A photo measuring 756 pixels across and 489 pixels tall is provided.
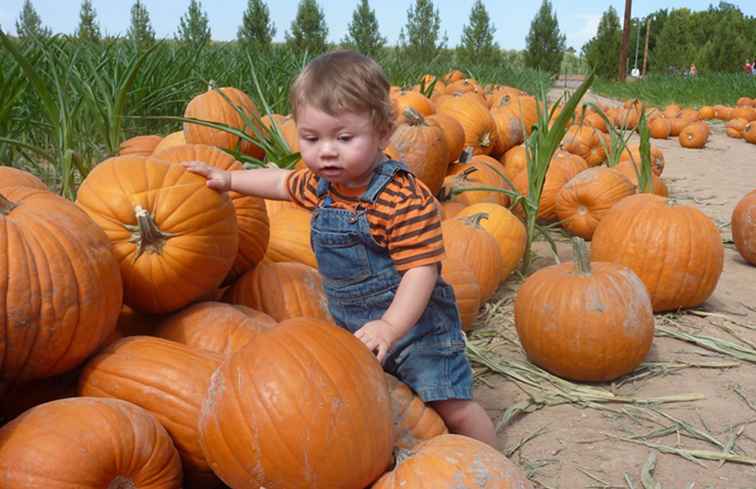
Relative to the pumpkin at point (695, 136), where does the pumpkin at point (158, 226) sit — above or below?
above

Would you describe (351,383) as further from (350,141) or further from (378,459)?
(350,141)

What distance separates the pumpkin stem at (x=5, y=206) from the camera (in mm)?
1776

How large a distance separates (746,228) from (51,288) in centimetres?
405

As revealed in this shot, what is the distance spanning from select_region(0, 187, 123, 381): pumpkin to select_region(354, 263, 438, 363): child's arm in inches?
26.5

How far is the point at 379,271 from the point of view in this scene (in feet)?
6.73

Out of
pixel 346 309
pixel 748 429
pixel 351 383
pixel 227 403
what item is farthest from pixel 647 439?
pixel 227 403

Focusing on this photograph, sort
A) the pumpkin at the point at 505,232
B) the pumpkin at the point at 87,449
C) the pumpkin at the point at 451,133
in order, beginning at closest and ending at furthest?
the pumpkin at the point at 87,449, the pumpkin at the point at 505,232, the pumpkin at the point at 451,133

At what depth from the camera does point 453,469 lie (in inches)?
61.5

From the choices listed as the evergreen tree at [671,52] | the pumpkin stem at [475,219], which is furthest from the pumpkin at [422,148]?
the evergreen tree at [671,52]

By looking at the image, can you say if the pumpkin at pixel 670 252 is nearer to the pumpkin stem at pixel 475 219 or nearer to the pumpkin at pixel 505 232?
the pumpkin at pixel 505 232

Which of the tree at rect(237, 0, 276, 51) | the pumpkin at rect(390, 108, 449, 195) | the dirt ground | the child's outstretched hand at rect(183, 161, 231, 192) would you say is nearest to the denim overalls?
the child's outstretched hand at rect(183, 161, 231, 192)

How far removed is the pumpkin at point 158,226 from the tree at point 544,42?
38666mm

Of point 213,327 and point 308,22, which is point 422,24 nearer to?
point 308,22

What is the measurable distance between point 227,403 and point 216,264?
70 cm
